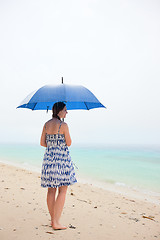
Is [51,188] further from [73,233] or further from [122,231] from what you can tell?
[122,231]

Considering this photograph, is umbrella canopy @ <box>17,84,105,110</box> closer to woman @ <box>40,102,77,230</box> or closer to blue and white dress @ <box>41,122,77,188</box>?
woman @ <box>40,102,77,230</box>

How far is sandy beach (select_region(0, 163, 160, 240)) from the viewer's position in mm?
3222

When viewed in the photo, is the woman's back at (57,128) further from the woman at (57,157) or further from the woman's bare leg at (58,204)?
the woman's bare leg at (58,204)

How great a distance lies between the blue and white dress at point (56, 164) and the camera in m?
3.19

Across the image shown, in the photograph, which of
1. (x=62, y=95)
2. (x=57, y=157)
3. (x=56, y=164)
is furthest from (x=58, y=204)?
(x=62, y=95)

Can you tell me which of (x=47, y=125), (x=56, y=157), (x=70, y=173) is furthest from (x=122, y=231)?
(x=47, y=125)

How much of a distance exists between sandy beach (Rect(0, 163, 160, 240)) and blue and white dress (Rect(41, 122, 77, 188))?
782mm

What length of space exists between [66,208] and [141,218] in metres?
1.62

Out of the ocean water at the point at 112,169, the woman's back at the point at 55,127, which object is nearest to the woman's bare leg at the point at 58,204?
the woman's back at the point at 55,127

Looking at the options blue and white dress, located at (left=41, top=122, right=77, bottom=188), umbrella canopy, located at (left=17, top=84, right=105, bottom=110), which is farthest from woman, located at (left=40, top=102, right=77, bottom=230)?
umbrella canopy, located at (left=17, top=84, right=105, bottom=110)

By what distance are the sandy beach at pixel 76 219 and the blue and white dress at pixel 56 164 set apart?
78cm

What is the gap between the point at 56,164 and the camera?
3180mm

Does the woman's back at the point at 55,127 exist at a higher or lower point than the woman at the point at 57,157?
higher

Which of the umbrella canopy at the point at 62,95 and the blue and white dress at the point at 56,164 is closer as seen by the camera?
the umbrella canopy at the point at 62,95
